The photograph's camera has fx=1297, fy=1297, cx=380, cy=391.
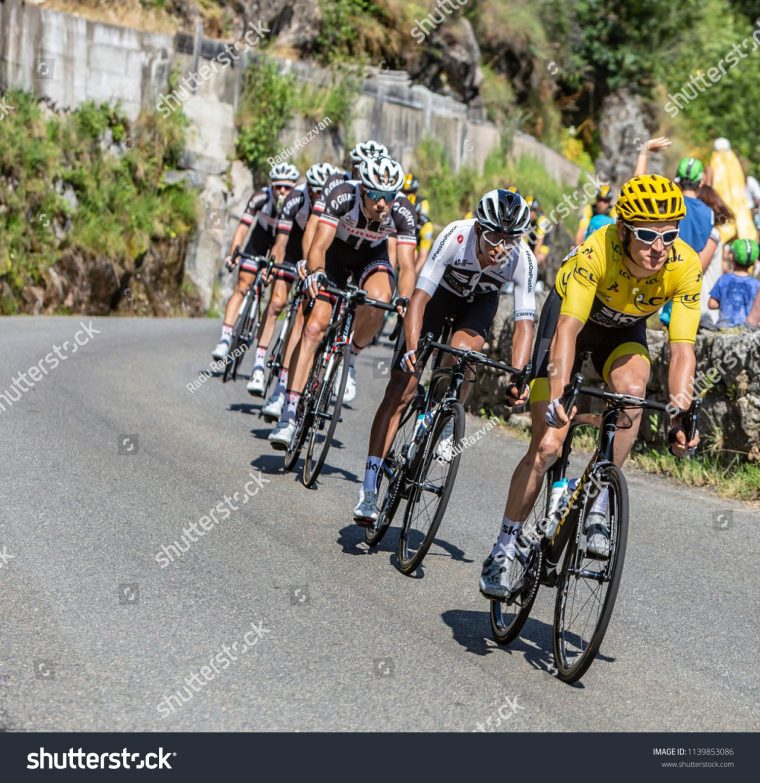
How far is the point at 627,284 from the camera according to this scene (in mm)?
5605

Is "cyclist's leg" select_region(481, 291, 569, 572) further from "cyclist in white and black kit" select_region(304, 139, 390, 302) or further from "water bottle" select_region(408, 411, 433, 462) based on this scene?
"cyclist in white and black kit" select_region(304, 139, 390, 302)

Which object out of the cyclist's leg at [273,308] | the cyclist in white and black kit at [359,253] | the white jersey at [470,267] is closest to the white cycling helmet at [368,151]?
the cyclist in white and black kit at [359,253]

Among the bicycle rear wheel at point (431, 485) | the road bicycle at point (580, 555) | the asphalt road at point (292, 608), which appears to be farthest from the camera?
the bicycle rear wheel at point (431, 485)

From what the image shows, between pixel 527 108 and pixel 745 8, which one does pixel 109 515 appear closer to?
pixel 527 108

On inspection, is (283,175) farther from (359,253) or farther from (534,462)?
(534,462)

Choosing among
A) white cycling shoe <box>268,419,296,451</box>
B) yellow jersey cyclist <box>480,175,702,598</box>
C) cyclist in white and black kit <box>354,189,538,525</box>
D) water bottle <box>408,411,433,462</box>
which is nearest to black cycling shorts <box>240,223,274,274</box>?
white cycling shoe <box>268,419,296,451</box>

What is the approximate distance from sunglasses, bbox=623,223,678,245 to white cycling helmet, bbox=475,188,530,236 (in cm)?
137

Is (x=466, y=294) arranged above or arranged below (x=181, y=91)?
above

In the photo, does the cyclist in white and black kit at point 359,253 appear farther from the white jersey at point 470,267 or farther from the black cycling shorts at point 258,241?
the black cycling shorts at point 258,241

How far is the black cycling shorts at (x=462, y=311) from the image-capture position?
7.50 metres

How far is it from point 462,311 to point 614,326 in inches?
69.3

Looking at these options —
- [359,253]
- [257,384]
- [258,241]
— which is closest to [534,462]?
[359,253]

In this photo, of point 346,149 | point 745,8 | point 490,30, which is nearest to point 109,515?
point 346,149

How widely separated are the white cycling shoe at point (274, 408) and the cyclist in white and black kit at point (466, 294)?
234 centimetres
